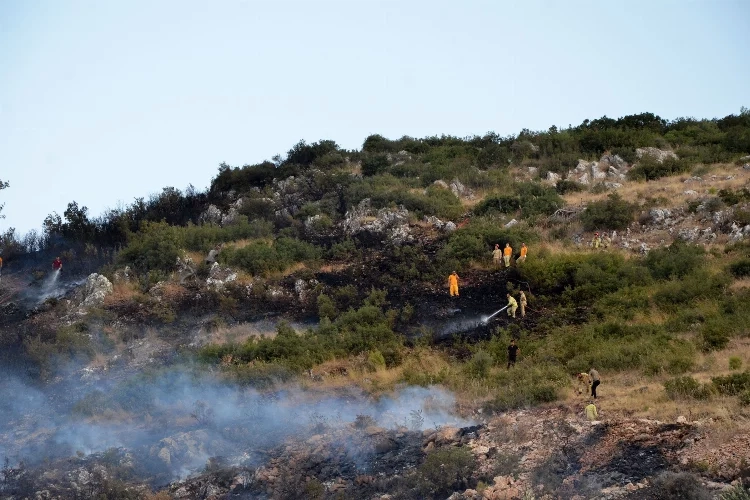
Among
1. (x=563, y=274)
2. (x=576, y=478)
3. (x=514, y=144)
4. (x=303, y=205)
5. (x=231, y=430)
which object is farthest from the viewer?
(x=514, y=144)

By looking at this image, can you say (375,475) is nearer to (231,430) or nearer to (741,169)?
(231,430)

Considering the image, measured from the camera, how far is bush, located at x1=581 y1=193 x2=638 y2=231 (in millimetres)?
27312

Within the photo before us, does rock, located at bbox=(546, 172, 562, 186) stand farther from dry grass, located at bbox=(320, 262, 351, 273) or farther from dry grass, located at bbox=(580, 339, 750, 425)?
dry grass, located at bbox=(580, 339, 750, 425)

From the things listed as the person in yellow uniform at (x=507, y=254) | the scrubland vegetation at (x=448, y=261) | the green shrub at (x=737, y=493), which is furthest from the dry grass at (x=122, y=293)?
the green shrub at (x=737, y=493)

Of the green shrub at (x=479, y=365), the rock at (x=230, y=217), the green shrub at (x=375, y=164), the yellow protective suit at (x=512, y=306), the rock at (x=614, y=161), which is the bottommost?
the green shrub at (x=479, y=365)

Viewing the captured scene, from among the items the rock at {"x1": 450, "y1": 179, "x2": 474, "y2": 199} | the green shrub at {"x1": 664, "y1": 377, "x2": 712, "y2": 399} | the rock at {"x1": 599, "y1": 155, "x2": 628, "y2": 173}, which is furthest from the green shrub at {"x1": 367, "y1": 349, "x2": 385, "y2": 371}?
the rock at {"x1": 599, "y1": 155, "x2": 628, "y2": 173}

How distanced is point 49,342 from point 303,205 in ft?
37.6

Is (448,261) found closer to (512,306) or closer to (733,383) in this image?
(512,306)

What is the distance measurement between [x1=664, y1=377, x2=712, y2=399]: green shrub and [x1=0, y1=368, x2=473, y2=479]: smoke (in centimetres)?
399

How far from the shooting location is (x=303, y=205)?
32.9m

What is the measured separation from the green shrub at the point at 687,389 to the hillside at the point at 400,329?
4 centimetres

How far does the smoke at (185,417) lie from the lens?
1766 centimetres

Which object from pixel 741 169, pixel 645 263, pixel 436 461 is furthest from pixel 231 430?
pixel 741 169

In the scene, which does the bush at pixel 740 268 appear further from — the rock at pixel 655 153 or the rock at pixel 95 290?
the rock at pixel 95 290
